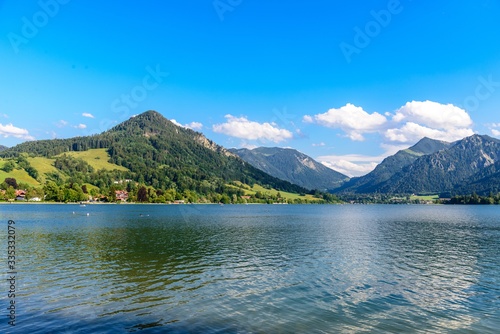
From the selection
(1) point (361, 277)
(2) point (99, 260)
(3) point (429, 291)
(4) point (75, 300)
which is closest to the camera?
(4) point (75, 300)

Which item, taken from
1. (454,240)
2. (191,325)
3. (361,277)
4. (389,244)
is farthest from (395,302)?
(454,240)

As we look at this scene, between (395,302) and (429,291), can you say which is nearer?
(395,302)

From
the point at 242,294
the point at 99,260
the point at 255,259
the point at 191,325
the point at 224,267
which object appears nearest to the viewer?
the point at 191,325

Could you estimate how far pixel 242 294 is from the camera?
34344mm

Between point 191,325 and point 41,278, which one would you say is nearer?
point 191,325

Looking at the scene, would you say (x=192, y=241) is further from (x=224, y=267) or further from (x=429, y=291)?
(x=429, y=291)

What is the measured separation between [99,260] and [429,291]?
42.0m

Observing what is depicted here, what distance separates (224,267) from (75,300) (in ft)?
66.6

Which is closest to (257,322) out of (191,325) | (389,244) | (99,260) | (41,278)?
(191,325)

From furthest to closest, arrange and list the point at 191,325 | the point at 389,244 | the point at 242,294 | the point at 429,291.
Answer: the point at 389,244 < the point at 429,291 < the point at 242,294 < the point at 191,325

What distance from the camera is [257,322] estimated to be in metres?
26.9

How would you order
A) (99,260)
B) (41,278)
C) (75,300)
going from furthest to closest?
(99,260)
(41,278)
(75,300)

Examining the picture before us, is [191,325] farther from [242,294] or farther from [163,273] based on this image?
[163,273]

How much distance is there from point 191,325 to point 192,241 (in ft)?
163
